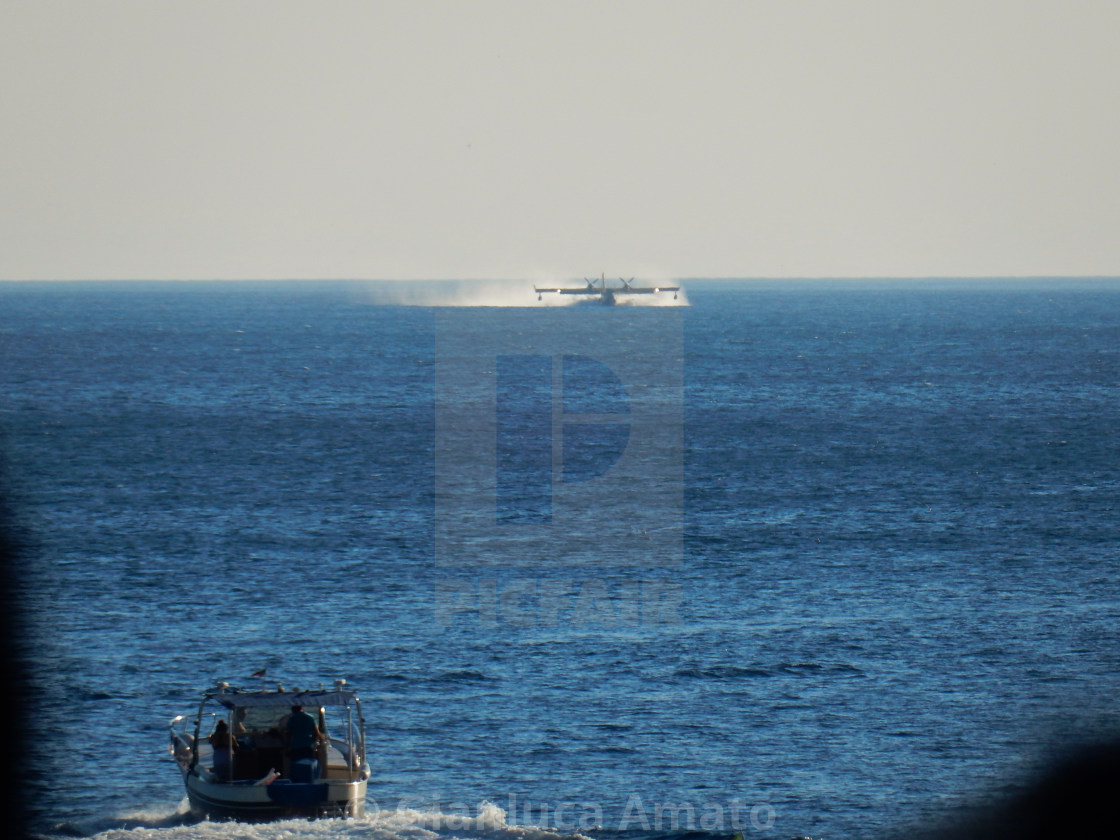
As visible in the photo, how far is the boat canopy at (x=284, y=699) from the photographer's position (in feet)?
132

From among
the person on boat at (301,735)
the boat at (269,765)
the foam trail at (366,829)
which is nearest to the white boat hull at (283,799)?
the boat at (269,765)

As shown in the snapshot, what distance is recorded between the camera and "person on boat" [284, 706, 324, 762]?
130ft

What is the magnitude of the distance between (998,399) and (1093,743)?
111582mm

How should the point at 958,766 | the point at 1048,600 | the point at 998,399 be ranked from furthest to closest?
1. the point at 998,399
2. the point at 1048,600
3. the point at 958,766

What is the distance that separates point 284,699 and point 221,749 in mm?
2031

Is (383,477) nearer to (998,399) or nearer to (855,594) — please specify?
(855,594)

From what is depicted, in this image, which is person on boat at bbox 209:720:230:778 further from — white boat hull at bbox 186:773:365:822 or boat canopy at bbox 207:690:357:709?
boat canopy at bbox 207:690:357:709

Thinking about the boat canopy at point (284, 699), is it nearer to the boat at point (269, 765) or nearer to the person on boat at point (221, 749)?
the boat at point (269, 765)

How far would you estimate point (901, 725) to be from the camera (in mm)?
51031

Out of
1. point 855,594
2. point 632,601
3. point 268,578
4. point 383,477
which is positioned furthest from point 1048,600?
point 383,477

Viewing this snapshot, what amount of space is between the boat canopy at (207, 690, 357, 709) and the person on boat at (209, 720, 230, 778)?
26.2 inches

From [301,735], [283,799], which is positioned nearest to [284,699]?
[301,735]

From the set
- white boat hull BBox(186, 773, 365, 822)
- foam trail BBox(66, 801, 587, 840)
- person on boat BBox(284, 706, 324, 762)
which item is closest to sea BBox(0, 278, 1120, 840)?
foam trail BBox(66, 801, 587, 840)

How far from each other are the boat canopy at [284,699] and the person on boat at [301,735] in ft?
1.83
